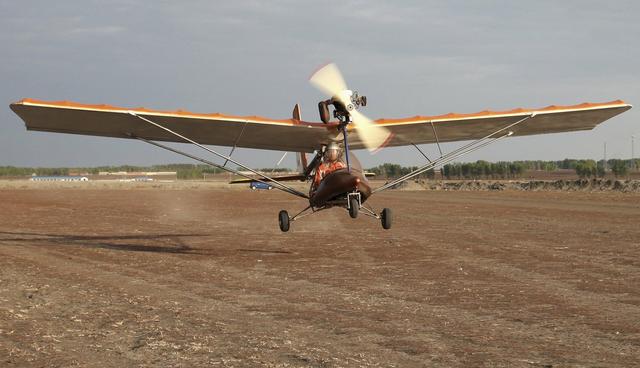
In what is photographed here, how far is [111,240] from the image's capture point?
24.3m

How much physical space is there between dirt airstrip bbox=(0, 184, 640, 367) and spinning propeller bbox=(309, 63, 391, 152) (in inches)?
126

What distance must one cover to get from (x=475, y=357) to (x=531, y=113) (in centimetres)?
1220

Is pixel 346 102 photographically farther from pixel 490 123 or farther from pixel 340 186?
pixel 490 123

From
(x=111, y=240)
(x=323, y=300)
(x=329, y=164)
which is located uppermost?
(x=329, y=164)

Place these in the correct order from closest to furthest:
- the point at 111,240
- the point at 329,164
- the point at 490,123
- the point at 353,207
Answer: the point at 353,207, the point at 329,164, the point at 490,123, the point at 111,240

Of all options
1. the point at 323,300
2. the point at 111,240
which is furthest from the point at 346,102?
the point at 111,240

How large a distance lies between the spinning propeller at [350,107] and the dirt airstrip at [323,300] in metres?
3.21

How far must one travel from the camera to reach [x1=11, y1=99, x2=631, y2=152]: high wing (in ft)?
54.0

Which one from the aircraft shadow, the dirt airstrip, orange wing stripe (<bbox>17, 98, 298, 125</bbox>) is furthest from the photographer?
the aircraft shadow

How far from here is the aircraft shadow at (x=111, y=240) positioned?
21469 mm

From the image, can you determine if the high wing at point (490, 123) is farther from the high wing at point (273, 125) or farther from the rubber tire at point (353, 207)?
the rubber tire at point (353, 207)

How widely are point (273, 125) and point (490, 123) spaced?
6.23 meters

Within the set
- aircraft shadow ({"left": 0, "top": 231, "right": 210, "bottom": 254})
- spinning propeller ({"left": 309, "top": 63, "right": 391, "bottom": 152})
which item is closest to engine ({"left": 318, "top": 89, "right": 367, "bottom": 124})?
spinning propeller ({"left": 309, "top": 63, "right": 391, "bottom": 152})

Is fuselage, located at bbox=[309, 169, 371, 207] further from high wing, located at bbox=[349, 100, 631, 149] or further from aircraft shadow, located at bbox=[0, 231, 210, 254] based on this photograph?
aircraft shadow, located at bbox=[0, 231, 210, 254]
